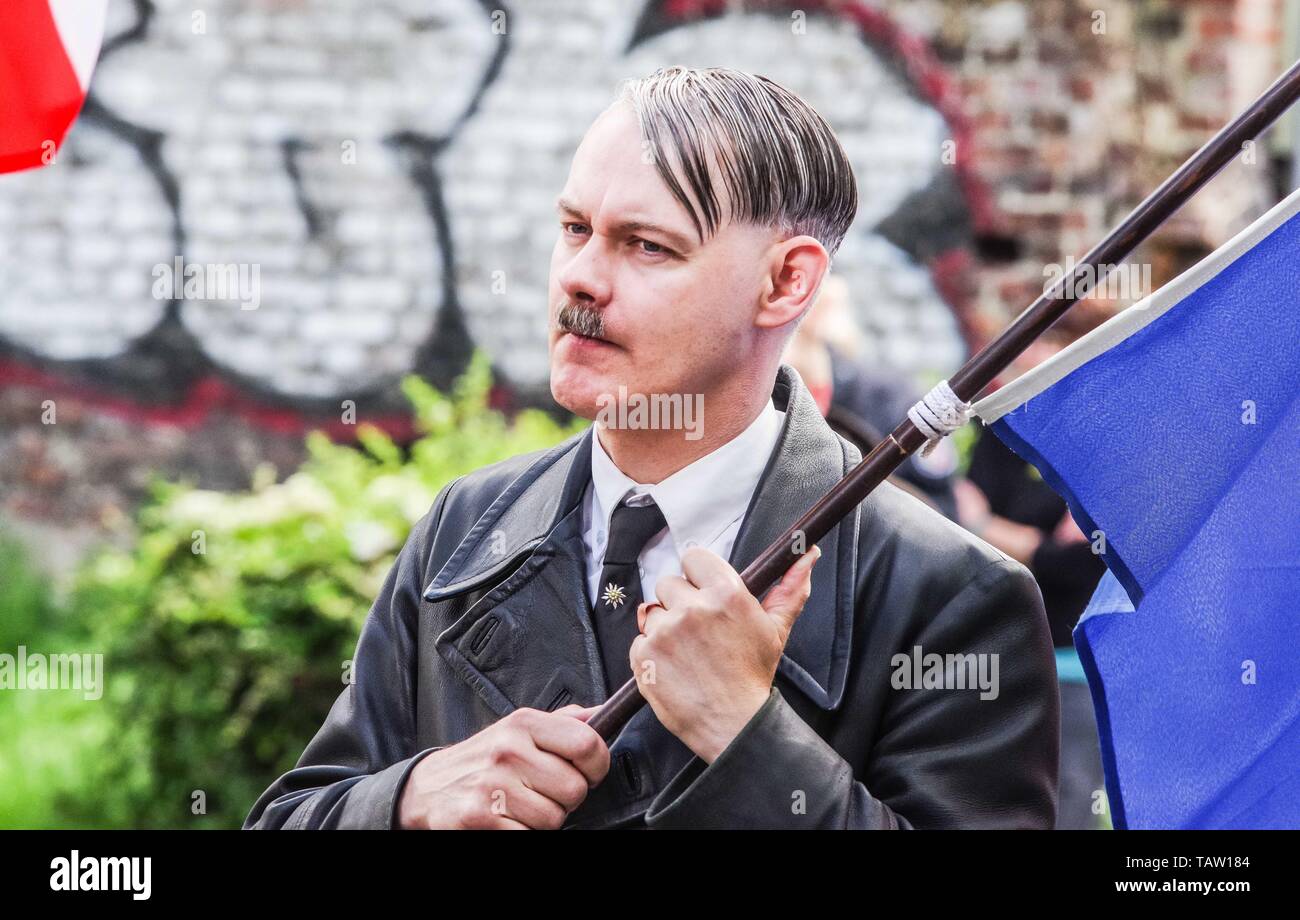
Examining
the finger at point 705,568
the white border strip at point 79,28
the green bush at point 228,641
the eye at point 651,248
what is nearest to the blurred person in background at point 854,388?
the green bush at point 228,641

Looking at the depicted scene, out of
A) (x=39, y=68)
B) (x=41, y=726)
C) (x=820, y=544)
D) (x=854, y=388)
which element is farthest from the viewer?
(x=41, y=726)

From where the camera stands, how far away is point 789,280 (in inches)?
87.2

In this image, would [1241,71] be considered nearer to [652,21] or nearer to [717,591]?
[652,21]

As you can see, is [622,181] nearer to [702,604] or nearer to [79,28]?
[702,604]

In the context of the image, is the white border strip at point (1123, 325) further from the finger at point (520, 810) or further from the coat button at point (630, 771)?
the finger at point (520, 810)

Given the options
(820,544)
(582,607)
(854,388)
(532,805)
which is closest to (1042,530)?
(854,388)

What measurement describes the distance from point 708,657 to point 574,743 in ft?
0.67

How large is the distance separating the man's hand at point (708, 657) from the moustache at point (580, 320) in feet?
1.13

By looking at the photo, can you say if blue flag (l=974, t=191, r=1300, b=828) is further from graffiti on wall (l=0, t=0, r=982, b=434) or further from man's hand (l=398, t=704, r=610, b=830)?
graffiti on wall (l=0, t=0, r=982, b=434)

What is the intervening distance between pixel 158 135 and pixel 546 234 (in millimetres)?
1594

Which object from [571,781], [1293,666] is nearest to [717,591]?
[571,781]


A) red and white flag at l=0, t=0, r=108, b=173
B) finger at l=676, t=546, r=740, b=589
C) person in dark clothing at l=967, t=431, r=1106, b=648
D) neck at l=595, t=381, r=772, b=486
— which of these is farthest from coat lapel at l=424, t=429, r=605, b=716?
person in dark clothing at l=967, t=431, r=1106, b=648
